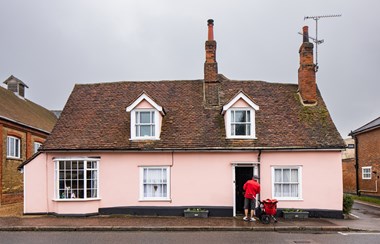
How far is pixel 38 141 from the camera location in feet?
95.5

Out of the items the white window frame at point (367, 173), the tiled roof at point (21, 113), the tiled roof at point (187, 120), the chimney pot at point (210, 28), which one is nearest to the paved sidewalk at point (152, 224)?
the tiled roof at point (187, 120)

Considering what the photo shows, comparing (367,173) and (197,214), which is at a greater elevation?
(367,173)

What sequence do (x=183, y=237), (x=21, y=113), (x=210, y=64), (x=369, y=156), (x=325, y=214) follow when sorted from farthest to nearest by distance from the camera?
(x=369, y=156), (x=21, y=113), (x=210, y=64), (x=325, y=214), (x=183, y=237)

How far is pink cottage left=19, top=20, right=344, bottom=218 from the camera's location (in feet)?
60.7

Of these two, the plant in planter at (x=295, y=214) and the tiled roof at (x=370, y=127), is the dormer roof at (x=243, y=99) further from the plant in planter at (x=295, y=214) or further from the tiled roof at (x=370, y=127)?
the tiled roof at (x=370, y=127)

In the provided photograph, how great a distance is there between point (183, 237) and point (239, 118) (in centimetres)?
751

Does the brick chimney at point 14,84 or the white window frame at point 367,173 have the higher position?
the brick chimney at point 14,84

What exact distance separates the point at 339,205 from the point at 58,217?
12.7 meters

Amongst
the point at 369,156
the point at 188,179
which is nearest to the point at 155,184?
the point at 188,179

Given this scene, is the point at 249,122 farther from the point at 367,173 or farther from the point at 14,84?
the point at 14,84

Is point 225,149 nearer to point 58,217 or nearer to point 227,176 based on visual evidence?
point 227,176

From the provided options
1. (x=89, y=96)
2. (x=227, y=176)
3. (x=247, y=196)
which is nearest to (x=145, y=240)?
(x=247, y=196)

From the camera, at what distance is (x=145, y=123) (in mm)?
19531

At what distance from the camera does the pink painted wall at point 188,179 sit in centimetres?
1847
